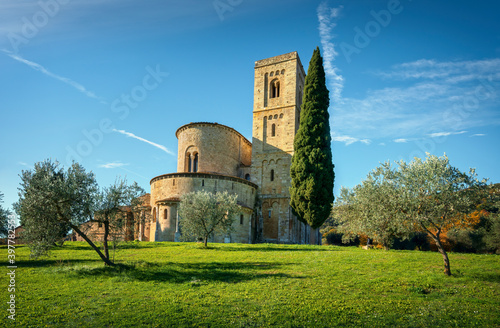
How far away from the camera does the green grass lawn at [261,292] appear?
10445 mm

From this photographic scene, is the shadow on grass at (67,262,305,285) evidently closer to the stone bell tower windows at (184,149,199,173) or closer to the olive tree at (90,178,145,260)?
the olive tree at (90,178,145,260)

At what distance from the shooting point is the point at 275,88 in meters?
44.6

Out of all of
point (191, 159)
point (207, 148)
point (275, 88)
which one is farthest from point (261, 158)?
point (275, 88)

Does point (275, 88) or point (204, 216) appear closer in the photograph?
point (204, 216)

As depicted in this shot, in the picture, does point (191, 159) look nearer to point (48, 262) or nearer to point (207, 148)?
point (207, 148)

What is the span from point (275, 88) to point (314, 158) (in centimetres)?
1537

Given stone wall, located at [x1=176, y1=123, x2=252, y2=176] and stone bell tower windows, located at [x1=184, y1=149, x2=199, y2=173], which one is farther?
stone bell tower windows, located at [x1=184, y1=149, x2=199, y2=173]

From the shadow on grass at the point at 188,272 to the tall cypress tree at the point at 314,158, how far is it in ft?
50.9

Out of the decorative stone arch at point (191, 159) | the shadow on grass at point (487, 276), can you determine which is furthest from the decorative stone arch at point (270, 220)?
the shadow on grass at point (487, 276)

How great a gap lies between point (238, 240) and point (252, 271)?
63.5ft

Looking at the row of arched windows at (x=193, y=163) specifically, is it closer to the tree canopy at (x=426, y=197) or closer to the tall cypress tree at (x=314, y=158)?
the tall cypress tree at (x=314, y=158)

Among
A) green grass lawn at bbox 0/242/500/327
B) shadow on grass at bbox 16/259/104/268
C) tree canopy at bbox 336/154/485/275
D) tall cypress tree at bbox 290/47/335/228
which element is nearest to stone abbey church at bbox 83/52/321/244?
tall cypress tree at bbox 290/47/335/228

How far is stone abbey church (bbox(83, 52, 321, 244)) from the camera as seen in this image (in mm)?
38156

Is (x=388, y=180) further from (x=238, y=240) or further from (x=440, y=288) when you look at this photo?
(x=238, y=240)
